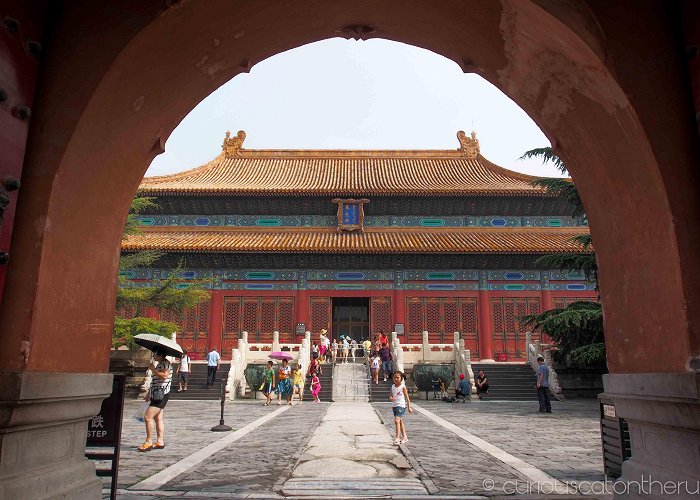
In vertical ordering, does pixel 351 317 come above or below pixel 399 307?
below

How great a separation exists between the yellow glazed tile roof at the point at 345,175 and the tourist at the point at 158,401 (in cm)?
1930

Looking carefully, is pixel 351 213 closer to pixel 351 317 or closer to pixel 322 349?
pixel 351 317

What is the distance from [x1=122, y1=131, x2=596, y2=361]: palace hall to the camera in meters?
23.7

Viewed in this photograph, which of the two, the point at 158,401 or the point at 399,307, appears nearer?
the point at 158,401

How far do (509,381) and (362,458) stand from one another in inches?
571

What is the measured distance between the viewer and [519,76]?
3.98m

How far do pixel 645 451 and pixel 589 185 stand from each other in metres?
1.88

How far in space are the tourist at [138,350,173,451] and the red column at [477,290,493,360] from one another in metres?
18.1

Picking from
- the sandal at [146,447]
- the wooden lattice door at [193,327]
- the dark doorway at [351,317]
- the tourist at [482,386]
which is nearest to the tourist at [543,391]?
the tourist at [482,386]

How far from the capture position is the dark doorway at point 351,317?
87.2ft

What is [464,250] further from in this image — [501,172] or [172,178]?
[172,178]

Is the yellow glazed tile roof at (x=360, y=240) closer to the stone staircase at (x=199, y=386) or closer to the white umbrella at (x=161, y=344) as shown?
the stone staircase at (x=199, y=386)

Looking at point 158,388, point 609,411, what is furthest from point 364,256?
point 609,411

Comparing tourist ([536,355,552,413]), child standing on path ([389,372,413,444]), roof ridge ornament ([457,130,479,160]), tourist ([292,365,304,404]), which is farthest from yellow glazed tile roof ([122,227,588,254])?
child standing on path ([389,372,413,444])
